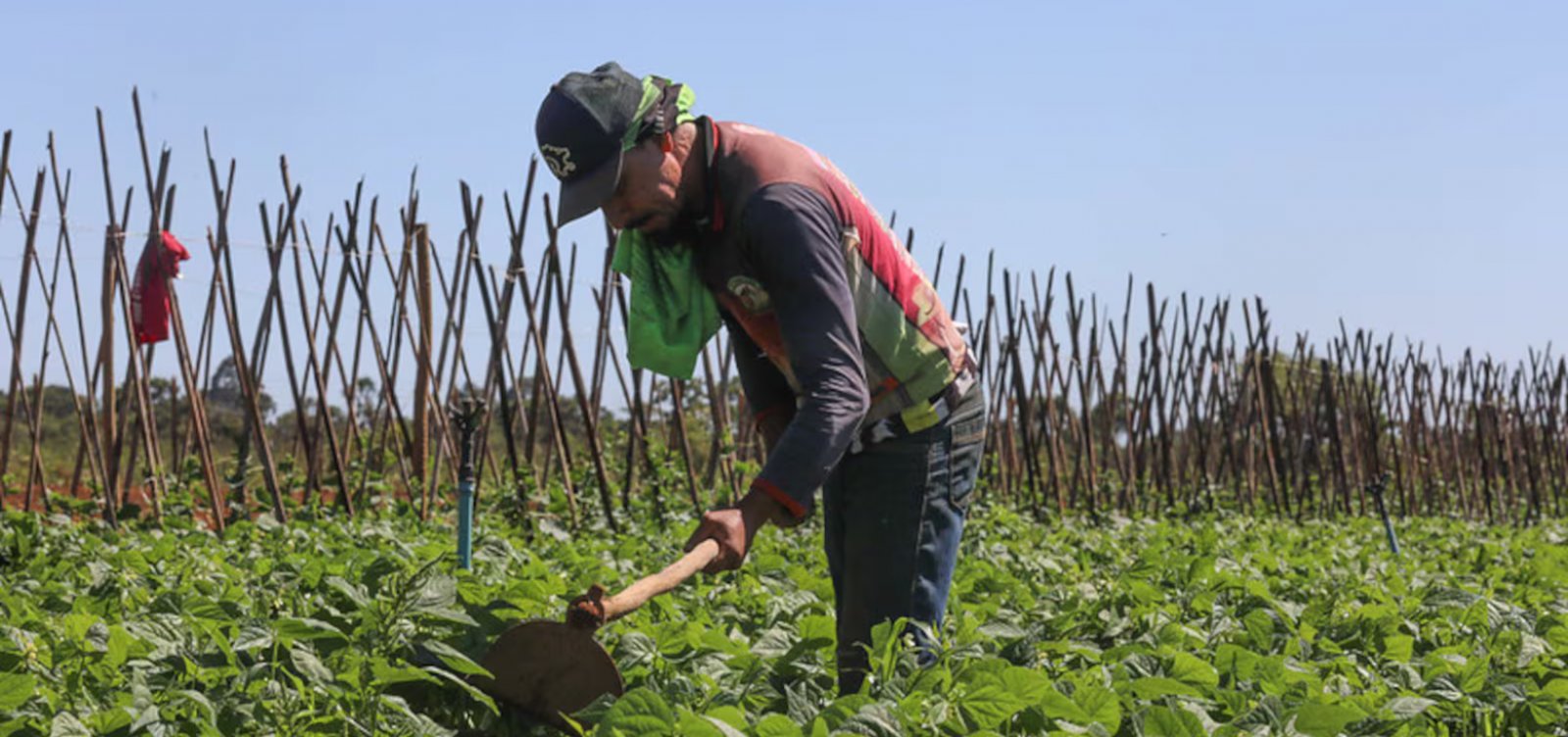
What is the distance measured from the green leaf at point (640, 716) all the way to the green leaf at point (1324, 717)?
2.71 ft

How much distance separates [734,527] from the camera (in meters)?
2.10

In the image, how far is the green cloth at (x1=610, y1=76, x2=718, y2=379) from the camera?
2428 mm

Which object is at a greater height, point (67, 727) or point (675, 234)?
point (675, 234)

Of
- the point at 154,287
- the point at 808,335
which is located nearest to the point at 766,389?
the point at 808,335

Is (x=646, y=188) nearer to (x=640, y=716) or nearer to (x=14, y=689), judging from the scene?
(x=640, y=716)

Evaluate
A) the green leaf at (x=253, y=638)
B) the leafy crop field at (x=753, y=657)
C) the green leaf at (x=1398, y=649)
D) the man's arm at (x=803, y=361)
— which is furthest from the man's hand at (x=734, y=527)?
the green leaf at (x=1398, y=649)

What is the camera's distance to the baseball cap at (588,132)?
213 centimetres

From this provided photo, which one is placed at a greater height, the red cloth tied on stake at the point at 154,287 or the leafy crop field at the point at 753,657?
the red cloth tied on stake at the point at 154,287

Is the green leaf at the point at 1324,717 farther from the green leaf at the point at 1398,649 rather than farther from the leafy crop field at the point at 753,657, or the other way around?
the green leaf at the point at 1398,649

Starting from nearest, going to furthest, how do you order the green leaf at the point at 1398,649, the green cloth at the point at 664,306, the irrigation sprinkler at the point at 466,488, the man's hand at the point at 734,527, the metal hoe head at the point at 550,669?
the man's hand at the point at 734,527, the metal hoe head at the point at 550,669, the green cloth at the point at 664,306, the green leaf at the point at 1398,649, the irrigation sprinkler at the point at 466,488

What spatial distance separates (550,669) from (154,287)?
5062 mm

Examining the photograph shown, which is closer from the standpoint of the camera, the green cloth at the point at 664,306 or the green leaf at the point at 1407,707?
the green leaf at the point at 1407,707

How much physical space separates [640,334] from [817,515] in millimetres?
5478

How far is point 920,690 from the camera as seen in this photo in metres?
2.09
